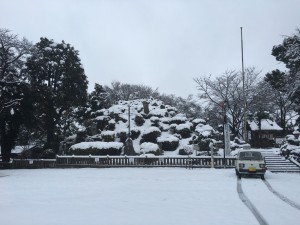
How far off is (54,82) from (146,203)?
29837 millimetres

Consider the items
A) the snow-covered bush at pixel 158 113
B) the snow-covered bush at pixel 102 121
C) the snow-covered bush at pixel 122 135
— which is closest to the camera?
the snow-covered bush at pixel 122 135

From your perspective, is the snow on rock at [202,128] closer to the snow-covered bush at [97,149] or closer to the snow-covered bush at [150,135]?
the snow-covered bush at [150,135]

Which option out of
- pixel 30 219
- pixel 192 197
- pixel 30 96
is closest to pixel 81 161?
pixel 30 96

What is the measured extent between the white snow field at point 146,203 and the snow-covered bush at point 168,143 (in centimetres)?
1727

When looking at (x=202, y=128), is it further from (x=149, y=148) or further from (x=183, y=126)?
(x=149, y=148)

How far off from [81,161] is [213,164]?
37.5ft

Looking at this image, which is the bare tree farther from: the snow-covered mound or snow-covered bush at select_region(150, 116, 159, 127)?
snow-covered bush at select_region(150, 116, 159, 127)

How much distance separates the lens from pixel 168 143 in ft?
112

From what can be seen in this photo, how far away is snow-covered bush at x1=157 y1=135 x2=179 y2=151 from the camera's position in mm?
34031

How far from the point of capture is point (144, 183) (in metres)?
16.5

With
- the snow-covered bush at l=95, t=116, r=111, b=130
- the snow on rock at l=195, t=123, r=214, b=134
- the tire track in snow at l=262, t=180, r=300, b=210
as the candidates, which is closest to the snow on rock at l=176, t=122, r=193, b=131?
the snow on rock at l=195, t=123, r=214, b=134

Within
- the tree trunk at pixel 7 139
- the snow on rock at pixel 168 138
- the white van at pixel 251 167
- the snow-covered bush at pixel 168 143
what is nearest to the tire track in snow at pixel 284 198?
the white van at pixel 251 167

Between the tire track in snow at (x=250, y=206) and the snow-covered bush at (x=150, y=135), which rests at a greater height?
the snow-covered bush at (x=150, y=135)

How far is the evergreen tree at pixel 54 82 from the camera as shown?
35.9 metres
